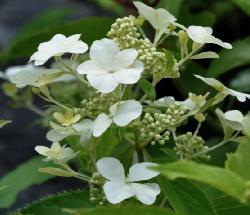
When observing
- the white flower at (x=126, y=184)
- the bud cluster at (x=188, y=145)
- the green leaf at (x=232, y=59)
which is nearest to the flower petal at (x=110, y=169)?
the white flower at (x=126, y=184)

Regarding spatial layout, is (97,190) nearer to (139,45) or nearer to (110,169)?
(110,169)

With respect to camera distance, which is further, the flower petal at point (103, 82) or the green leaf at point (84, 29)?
the green leaf at point (84, 29)

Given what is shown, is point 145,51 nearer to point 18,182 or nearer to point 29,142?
point 18,182

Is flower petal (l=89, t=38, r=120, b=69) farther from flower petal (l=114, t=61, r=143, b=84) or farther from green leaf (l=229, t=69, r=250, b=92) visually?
green leaf (l=229, t=69, r=250, b=92)

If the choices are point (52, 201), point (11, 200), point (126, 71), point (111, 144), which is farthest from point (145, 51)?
point (11, 200)

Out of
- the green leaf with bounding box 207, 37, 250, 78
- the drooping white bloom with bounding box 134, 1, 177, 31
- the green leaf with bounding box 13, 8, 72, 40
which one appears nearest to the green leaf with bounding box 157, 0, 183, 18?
the green leaf with bounding box 207, 37, 250, 78

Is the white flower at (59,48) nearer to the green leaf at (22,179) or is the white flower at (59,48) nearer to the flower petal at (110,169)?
the flower petal at (110,169)

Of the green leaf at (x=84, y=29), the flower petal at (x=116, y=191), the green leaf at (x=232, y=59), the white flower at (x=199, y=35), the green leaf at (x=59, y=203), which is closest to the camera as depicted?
the flower petal at (x=116, y=191)
